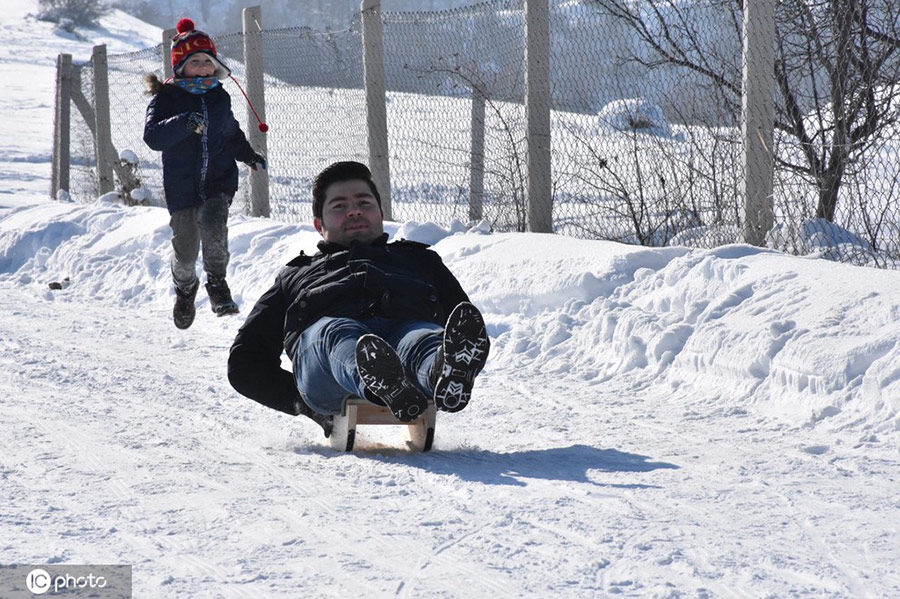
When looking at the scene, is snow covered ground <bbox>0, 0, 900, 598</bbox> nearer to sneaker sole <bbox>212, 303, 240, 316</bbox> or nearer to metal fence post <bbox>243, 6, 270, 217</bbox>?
sneaker sole <bbox>212, 303, 240, 316</bbox>

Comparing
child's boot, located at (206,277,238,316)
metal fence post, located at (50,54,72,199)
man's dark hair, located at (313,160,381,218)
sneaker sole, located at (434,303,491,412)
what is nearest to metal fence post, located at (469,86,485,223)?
child's boot, located at (206,277,238,316)

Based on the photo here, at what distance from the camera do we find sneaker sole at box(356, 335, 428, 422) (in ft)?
11.6

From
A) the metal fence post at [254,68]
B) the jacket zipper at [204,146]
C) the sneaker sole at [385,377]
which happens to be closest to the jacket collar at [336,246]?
the sneaker sole at [385,377]

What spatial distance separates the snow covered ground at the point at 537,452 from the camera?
8.75 ft

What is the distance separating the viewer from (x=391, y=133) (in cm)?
913

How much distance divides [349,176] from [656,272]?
2.09 m

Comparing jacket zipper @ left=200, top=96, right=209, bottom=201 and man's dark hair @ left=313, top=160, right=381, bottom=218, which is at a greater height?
jacket zipper @ left=200, top=96, right=209, bottom=201

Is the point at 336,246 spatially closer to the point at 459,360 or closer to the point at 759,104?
the point at 459,360

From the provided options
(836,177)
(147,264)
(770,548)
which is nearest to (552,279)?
(836,177)

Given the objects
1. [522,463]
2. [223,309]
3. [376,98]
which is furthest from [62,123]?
[522,463]

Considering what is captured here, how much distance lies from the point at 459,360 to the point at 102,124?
10.3m

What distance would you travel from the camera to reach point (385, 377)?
11.6 ft

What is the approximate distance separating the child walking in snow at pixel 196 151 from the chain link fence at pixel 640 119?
7.42 ft

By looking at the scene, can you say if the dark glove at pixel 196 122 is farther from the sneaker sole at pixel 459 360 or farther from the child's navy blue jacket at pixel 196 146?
the sneaker sole at pixel 459 360
